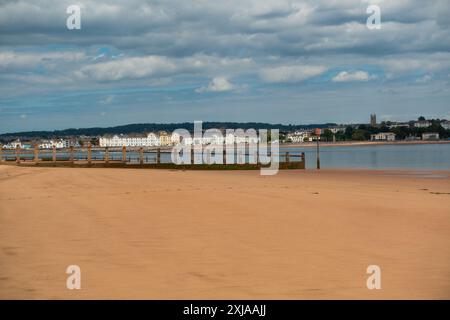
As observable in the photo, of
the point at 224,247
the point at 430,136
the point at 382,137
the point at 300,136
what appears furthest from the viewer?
the point at 430,136

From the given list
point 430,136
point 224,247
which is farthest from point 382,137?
point 224,247

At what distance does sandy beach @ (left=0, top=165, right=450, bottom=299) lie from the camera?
19.2ft

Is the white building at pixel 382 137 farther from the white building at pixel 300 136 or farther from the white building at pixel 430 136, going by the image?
the white building at pixel 300 136

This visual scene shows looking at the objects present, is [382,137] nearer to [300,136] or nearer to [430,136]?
[430,136]

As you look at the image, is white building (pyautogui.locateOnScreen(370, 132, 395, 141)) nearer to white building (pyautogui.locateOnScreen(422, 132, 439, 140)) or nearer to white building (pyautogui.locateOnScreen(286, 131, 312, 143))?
white building (pyautogui.locateOnScreen(422, 132, 439, 140))

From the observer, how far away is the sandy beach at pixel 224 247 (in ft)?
19.2

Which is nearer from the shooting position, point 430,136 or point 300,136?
point 300,136

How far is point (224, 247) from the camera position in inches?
304

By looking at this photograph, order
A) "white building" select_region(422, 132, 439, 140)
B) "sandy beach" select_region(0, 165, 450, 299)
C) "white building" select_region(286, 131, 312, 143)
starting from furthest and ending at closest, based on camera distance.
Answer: "white building" select_region(422, 132, 439, 140) < "white building" select_region(286, 131, 312, 143) < "sandy beach" select_region(0, 165, 450, 299)

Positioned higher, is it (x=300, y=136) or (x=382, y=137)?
(x=300, y=136)

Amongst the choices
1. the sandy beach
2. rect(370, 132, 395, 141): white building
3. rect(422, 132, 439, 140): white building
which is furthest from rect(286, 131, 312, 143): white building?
the sandy beach

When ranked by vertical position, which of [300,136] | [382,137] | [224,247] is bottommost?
[224,247]

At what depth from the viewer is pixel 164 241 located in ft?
26.7
